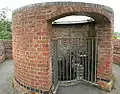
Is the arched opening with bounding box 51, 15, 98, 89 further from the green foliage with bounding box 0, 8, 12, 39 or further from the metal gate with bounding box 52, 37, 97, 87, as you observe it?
the green foliage with bounding box 0, 8, 12, 39

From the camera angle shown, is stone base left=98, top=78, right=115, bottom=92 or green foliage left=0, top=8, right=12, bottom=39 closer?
stone base left=98, top=78, right=115, bottom=92

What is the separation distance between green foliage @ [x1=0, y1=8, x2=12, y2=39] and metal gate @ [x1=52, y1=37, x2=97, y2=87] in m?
7.83

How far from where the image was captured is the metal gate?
521cm

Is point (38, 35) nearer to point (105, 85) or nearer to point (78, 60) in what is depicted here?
point (78, 60)

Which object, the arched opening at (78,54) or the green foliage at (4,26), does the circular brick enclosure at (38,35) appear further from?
the green foliage at (4,26)

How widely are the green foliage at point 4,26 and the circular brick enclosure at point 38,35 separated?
8.51 meters

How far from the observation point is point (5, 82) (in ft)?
17.9

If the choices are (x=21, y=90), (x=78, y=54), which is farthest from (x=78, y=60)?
(x=21, y=90)

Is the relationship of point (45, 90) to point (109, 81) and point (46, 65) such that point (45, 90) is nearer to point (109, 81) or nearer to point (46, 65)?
point (46, 65)

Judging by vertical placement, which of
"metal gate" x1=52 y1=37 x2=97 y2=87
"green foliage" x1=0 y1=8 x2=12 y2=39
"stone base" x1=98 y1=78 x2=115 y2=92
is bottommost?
"stone base" x1=98 y1=78 x2=115 y2=92

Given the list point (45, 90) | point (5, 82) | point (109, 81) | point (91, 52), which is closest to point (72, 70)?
point (91, 52)

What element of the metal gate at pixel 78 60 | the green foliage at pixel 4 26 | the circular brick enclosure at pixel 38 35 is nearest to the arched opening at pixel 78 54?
the metal gate at pixel 78 60

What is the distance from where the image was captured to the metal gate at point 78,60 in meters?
5.21

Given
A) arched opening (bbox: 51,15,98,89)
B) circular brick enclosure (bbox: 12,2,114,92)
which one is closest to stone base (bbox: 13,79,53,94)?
circular brick enclosure (bbox: 12,2,114,92)
